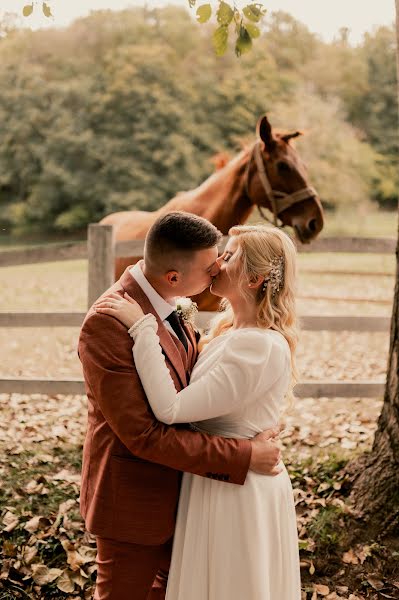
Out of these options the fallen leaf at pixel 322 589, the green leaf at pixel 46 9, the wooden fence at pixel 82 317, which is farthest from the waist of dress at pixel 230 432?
the green leaf at pixel 46 9

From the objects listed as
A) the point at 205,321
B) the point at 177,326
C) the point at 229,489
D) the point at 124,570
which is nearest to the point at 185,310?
the point at 177,326

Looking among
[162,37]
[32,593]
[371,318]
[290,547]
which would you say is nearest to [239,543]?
[290,547]

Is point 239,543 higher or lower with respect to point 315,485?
higher

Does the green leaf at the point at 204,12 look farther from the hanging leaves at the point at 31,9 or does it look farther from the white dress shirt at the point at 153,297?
the white dress shirt at the point at 153,297

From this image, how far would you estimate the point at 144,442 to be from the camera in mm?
1964

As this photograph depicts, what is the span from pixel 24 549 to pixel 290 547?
183 cm

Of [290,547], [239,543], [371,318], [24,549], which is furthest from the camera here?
[371,318]

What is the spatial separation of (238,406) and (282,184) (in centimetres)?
418

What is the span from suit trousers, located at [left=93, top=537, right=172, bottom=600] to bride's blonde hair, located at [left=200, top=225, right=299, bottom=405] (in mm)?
877

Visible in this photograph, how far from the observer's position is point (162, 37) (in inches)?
1414

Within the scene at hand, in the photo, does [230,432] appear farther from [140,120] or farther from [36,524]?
[140,120]

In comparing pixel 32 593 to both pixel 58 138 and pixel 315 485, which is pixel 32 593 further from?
pixel 58 138

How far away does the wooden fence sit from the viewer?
4.51 meters

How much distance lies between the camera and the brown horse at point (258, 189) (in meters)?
5.75
